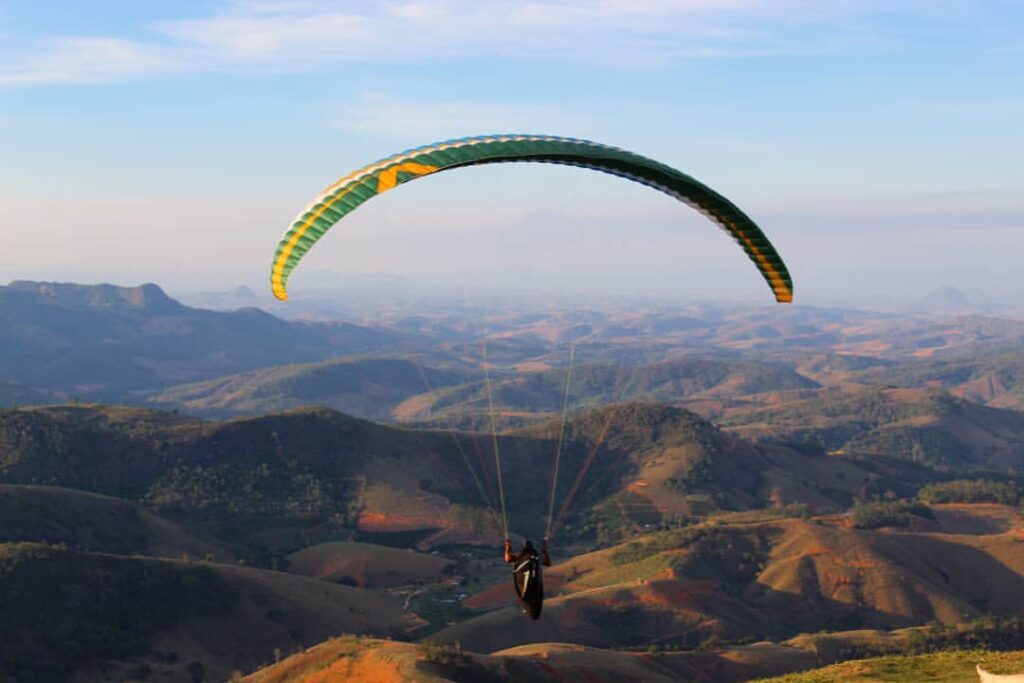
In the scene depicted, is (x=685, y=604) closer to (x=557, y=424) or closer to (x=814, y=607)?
→ (x=814, y=607)

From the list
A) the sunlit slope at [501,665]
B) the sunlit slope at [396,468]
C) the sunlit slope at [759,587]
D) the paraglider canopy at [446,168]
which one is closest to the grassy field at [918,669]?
the sunlit slope at [501,665]

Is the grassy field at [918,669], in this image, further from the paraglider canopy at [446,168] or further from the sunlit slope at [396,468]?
the sunlit slope at [396,468]

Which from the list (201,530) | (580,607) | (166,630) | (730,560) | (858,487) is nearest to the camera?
(166,630)

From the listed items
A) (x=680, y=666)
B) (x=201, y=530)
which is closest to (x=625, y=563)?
(x=680, y=666)

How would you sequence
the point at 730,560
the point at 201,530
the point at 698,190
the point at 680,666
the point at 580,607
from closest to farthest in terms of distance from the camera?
the point at 698,190 < the point at 680,666 < the point at 580,607 < the point at 730,560 < the point at 201,530

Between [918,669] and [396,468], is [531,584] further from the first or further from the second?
[396,468]

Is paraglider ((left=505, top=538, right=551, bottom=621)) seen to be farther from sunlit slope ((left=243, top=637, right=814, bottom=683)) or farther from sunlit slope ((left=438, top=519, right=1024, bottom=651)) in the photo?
sunlit slope ((left=438, top=519, right=1024, bottom=651))

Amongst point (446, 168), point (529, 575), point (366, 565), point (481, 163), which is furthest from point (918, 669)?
point (366, 565)
